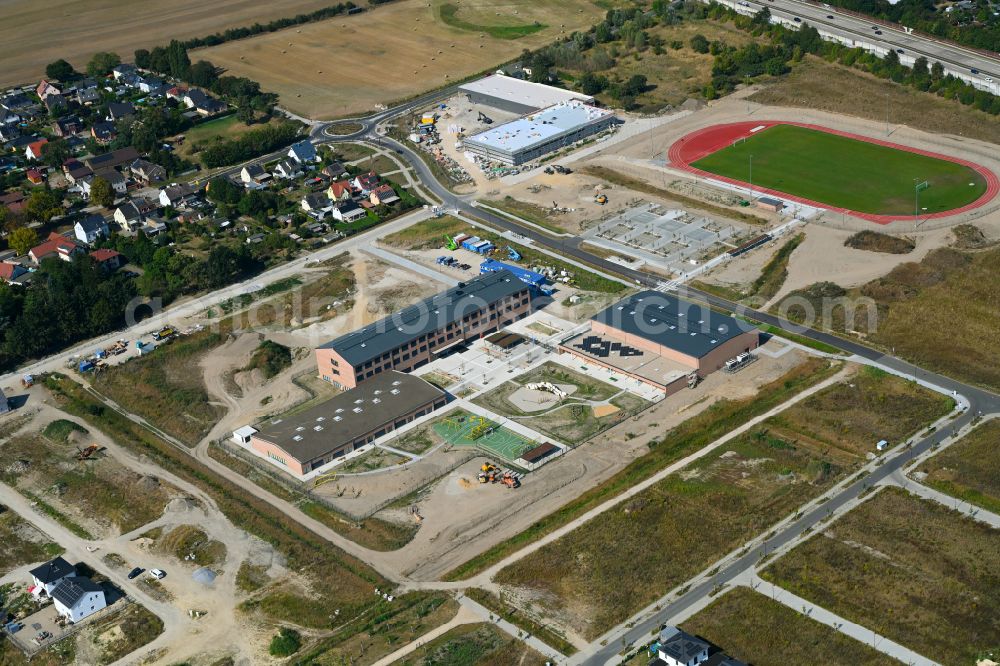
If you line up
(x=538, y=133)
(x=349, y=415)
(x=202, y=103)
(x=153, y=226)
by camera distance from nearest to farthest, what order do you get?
(x=349, y=415)
(x=153, y=226)
(x=538, y=133)
(x=202, y=103)

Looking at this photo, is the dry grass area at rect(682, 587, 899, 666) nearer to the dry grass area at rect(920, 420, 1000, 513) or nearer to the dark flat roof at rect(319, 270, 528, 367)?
the dry grass area at rect(920, 420, 1000, 513)

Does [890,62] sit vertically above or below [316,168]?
above

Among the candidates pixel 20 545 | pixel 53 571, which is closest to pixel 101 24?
pixel 20 545

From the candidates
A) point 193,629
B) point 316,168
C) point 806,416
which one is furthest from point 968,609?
point 316,168

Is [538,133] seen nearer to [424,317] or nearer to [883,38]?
[424,317]

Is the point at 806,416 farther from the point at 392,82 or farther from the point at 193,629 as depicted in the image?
Result: the point at 392,82

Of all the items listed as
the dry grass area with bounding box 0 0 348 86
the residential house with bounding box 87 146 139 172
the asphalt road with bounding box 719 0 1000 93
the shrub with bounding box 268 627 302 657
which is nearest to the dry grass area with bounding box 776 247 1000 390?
the asphalt road with bounding box 719 0 1000 93

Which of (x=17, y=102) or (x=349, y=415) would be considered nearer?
(x=349, y=415)
